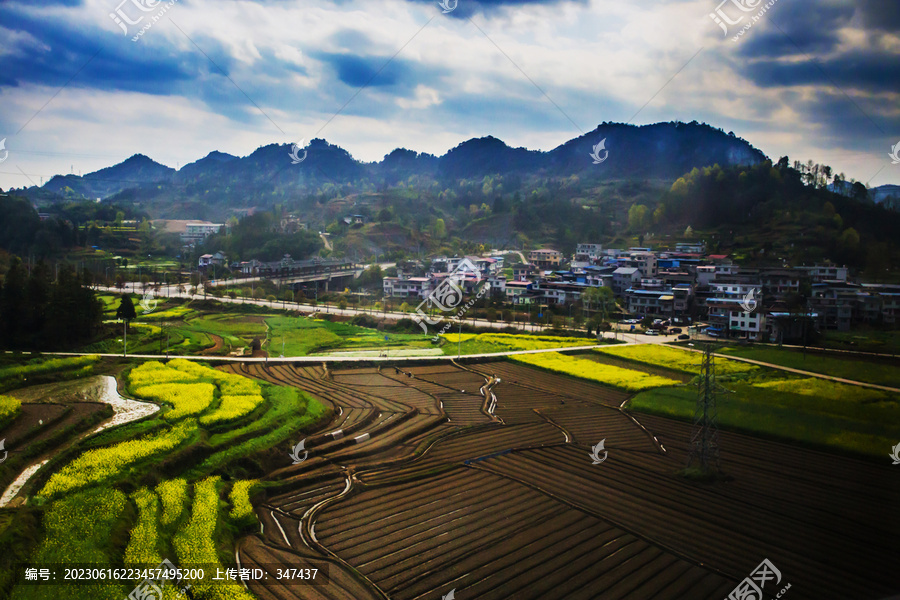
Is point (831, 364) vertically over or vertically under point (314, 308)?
under

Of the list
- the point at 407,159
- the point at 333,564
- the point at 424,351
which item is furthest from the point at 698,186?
the point at 407,159

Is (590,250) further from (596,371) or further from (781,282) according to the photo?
(596,371)

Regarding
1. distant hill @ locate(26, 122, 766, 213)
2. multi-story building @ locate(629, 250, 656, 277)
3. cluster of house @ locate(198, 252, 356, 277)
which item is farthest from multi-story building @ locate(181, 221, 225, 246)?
multi-story building @ locate(629, 250, 656, 277)

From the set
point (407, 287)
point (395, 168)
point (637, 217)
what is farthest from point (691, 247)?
point (395, 168)

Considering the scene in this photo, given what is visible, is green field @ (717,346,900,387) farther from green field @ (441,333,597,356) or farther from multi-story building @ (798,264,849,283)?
multi-story building @ (798,264,849,283)

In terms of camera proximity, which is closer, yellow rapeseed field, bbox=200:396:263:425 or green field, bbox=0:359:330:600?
green field, bbox=0:359:330:600

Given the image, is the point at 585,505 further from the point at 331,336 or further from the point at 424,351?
the point at 331,336
